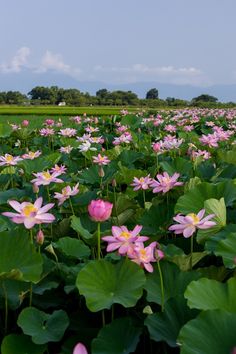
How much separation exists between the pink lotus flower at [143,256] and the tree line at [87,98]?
29.5 metres

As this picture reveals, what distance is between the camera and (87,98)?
41.1 meters

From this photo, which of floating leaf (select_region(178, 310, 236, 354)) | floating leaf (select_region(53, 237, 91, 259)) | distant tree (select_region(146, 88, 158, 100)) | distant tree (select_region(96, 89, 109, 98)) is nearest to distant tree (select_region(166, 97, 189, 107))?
distant tree (select_region(96, 89, 109, 98))

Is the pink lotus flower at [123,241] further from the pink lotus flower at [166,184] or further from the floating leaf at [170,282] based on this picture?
the pink lotus flower at [166,184]

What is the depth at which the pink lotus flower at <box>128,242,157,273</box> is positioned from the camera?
100cm

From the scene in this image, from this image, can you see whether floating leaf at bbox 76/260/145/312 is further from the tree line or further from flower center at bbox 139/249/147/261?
the tree line

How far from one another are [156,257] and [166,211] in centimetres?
52

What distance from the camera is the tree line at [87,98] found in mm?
33219

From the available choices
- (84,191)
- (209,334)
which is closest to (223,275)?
(209,334)

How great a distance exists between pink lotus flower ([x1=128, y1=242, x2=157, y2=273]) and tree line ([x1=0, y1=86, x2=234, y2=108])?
96.8ft

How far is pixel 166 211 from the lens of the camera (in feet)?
4.91

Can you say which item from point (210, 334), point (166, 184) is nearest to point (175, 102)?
point (166, 184)

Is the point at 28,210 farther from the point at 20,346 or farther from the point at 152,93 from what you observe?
the point at 152,93

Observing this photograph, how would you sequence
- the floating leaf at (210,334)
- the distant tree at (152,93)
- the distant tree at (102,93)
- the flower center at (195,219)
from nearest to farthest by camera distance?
1. the floating leaf at (210,334)
2. the flower center at (195,219)
3. the distant tree at (102,93)
4. the distant tree at (152,93)

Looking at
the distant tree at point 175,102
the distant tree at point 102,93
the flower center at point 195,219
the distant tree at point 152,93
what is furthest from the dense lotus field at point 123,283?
the distant tree at point 152,93
